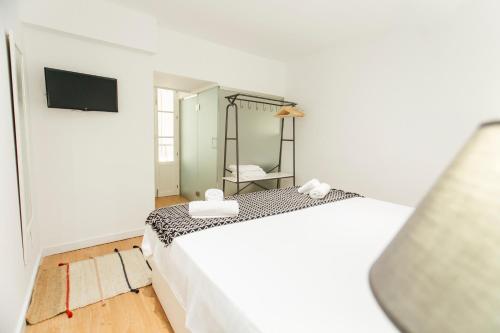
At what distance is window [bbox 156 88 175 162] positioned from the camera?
4.52 metres

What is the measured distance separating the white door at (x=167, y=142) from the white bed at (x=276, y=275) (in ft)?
10.1

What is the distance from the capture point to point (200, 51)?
3363 mm

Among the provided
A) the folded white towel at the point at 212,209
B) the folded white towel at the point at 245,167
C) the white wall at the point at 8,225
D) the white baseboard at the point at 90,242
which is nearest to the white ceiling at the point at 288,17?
the white wall at the point at 8,225

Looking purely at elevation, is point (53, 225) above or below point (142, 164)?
below

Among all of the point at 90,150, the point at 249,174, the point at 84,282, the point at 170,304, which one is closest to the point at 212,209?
the point at 170,304

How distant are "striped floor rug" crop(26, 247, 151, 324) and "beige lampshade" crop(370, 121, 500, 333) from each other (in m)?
2.17

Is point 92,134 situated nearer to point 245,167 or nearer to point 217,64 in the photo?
point 217,64

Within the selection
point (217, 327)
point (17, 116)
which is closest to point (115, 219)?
point (17, 116)

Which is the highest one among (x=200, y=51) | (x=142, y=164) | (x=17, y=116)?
(x=200, y=51)

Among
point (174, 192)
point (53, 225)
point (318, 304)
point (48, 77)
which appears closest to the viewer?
point (318, 304)

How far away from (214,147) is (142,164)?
1.14 metres

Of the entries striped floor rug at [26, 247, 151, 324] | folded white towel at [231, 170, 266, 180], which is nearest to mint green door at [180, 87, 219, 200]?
folded white towel at [231, 170, 266, 180]

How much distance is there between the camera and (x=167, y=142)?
4695 millimetres

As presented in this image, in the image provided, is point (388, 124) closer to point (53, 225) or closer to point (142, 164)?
point (142, 164)
